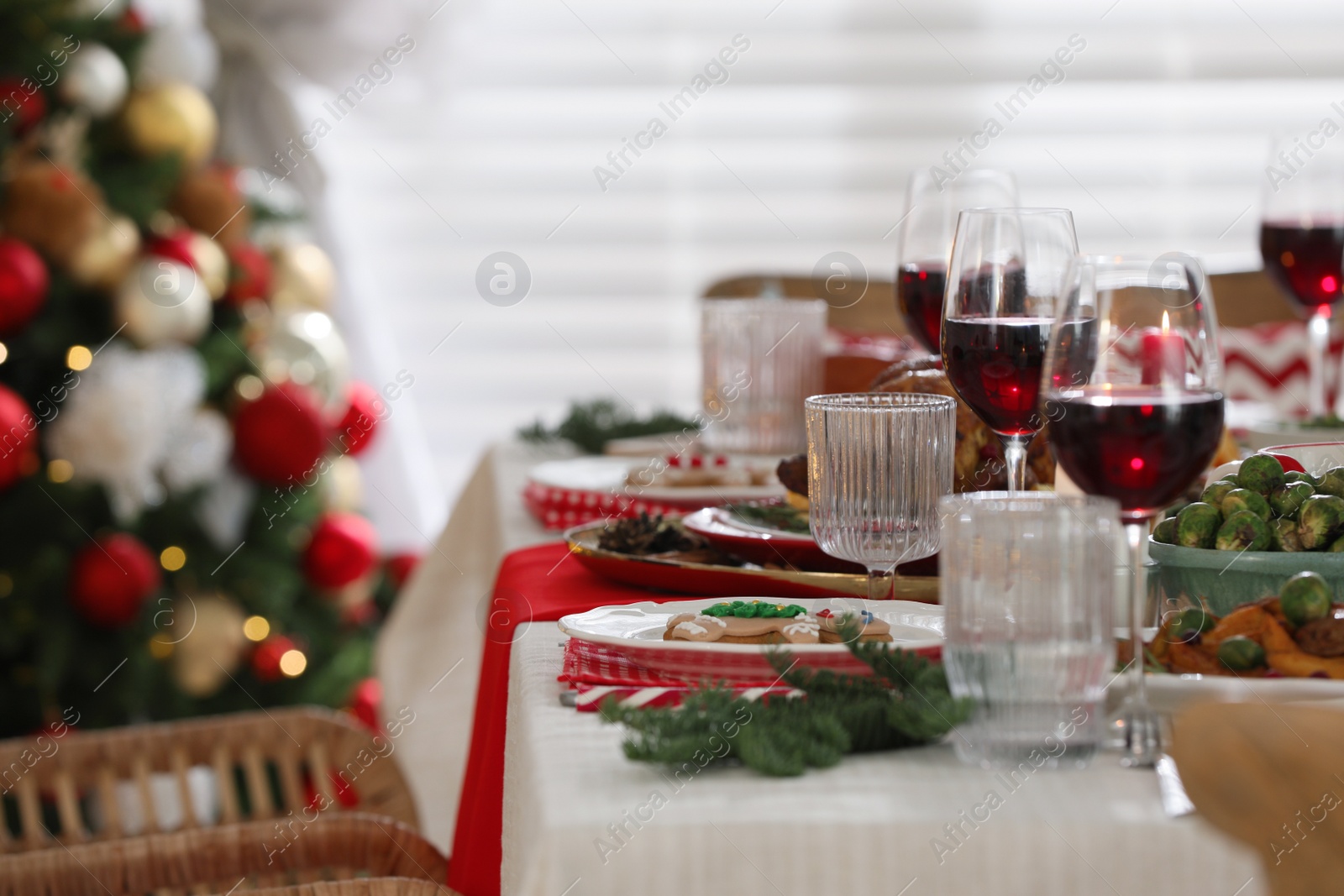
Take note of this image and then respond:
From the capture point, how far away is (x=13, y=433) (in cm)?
167

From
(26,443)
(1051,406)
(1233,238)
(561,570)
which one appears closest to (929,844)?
(1051,406)

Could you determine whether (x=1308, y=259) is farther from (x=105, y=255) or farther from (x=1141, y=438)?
(x=105, y=255)

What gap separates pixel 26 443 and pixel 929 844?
5.07ft

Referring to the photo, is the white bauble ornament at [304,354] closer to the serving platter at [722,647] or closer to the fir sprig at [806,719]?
the serving platter at [722,647]

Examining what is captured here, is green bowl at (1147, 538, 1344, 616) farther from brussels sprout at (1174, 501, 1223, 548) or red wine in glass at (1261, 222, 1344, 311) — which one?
red wine in glass at (1261, 222, 1344, 311)

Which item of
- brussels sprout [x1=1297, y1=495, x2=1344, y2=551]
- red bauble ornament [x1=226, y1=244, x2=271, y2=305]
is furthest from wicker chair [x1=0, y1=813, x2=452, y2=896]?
red bauble ornament [x1=226, y1=244, x2=271, y2=305]

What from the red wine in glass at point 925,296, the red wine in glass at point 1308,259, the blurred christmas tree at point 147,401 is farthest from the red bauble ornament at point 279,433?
the red wine in glass at point 1308,259

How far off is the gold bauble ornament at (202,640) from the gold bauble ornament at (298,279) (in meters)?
0.49

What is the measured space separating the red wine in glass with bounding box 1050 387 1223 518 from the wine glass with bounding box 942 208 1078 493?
0.60 feet

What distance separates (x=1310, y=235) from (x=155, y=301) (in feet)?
4.67

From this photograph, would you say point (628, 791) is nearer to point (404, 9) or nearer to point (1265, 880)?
point (1265, 880)

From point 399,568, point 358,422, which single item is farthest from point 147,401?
point 399,568

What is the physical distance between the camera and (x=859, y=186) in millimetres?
2764

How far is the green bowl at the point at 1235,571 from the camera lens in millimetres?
709
